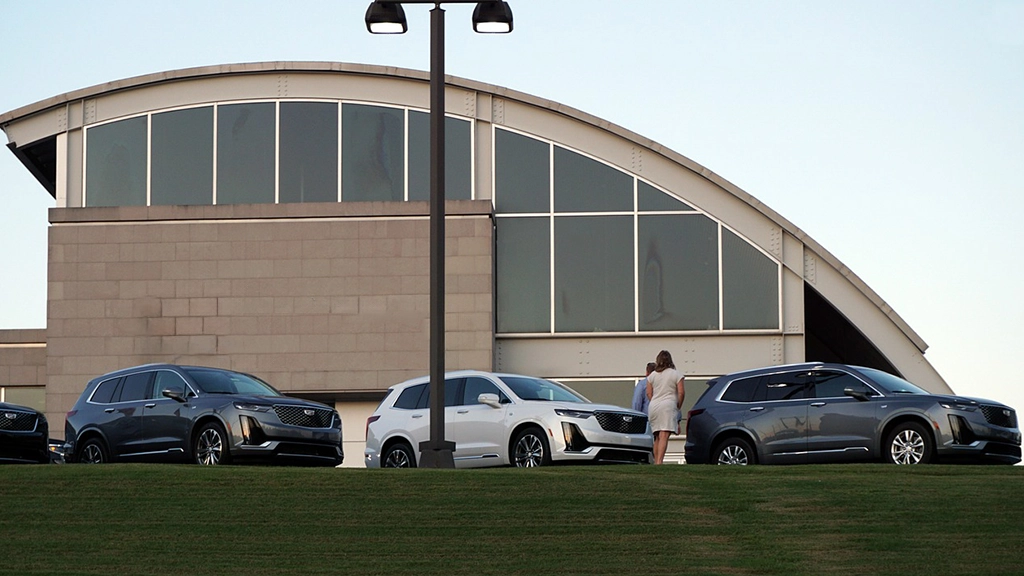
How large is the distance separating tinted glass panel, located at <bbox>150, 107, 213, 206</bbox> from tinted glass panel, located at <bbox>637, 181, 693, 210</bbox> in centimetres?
964

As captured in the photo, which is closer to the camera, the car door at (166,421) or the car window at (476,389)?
the car door at (166,421)

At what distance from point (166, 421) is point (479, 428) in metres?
4.16

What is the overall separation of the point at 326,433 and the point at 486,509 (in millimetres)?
5679

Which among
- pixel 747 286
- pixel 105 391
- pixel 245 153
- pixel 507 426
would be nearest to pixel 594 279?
pixel 747 286

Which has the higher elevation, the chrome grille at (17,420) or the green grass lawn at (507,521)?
the chrome grille at (17,420)

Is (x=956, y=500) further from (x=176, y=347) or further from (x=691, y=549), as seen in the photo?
(x=176, y=347)

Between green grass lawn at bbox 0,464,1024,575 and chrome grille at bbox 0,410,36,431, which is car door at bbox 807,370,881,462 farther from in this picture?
chrome grille at bbox 0,410,36,431

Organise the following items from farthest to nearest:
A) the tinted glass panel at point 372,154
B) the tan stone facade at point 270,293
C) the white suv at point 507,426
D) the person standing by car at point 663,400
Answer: the tinted glass panel at point 372,154 → the tan stone facade at point 270,293 → the person standing by car at point 663,400 → the white suv at point 507,426

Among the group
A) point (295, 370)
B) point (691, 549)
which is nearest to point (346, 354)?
point (295, 370)

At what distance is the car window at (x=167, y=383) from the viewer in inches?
774

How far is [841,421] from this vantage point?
62.7 feet

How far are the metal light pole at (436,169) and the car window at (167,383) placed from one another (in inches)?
148

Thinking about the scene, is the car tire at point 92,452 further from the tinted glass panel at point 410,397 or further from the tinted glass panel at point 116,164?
the tinted glass panel at point 116,164

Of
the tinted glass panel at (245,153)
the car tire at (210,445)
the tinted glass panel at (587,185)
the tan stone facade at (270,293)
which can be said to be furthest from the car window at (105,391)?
the tinted glass panel at (587,185)
